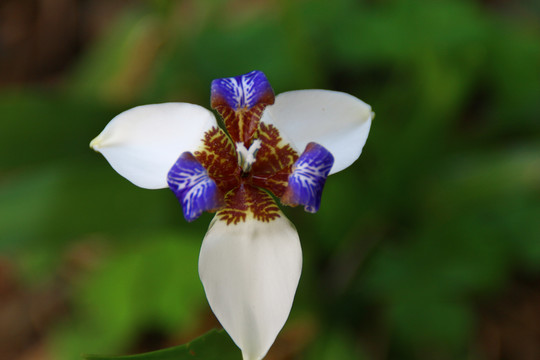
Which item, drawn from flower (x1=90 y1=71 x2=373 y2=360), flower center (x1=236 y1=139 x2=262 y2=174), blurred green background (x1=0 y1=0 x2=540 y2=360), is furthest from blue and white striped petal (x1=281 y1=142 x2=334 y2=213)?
blurred green background (x1=0 y1=0 x2=540 y2=360)

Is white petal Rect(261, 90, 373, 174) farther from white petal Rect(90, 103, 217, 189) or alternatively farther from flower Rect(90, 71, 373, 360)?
white petal Rect(90, 103, 217, 189)

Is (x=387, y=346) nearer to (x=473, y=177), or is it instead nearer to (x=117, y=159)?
(x=473, y=177)

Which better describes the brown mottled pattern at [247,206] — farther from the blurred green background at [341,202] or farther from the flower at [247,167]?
the blurred green background at [341,202]

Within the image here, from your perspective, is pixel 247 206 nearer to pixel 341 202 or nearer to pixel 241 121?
pixel 241 121

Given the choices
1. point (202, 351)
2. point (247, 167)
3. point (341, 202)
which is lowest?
point (341, 202)

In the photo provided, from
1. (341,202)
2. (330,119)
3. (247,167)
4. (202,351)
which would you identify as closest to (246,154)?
(247,167)

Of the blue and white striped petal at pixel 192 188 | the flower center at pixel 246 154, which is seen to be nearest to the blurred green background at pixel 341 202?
the flower center at pixel 246 154
